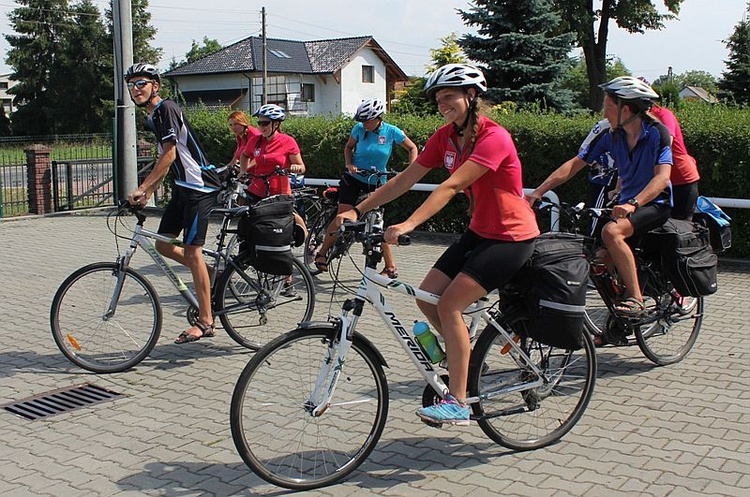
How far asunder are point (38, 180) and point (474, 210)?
1357cm

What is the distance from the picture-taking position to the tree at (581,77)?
22.3 metres

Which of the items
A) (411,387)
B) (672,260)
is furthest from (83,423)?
(672,260)

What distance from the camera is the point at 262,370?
4.18 meters

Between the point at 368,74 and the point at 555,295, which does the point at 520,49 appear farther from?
Answer: the point at 368,74

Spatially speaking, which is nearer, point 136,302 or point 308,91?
point 136,302

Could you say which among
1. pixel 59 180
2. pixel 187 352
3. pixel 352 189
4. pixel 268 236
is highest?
pixel 352 189

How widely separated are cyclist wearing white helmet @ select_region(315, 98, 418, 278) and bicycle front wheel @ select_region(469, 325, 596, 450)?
13.6 ft

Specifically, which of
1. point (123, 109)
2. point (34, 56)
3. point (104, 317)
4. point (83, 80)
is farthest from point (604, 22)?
point (34, 56)

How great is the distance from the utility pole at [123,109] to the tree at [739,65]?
24.3m

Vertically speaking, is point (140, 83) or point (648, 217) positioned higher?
point (140, 83)

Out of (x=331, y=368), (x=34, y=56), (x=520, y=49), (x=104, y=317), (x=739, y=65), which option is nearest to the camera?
(x=331, y=368)

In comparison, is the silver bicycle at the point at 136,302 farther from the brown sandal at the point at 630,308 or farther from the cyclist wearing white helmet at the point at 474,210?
the cyclist wearing white helmet at the point at 474,210

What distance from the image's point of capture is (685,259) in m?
5.93

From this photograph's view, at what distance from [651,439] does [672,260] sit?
1495mm
